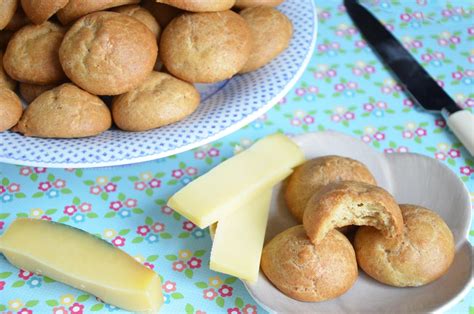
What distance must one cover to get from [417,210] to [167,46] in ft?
2.18

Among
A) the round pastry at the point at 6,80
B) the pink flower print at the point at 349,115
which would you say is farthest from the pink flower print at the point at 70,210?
the pink flower print at the point at 349,115

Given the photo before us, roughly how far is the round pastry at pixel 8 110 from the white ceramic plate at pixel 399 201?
23.4 inches

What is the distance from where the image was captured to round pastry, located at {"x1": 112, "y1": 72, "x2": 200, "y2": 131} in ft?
4.64

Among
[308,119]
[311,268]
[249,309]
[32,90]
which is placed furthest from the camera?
[308,119]

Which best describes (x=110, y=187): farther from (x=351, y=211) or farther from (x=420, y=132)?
(x=420, y=132)

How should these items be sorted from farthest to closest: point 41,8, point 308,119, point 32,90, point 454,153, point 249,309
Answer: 1. point 308,119
2. point 454,153
3. point 32,90
4. point 41,8
5. point 249,309

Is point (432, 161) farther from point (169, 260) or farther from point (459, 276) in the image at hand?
point (169, 260)

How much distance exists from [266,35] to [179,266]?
60cm

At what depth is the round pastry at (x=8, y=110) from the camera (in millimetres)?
1396

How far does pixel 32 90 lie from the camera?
152cm

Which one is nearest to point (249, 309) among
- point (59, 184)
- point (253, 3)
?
point (59, 184)

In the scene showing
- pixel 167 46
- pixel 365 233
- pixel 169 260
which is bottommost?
pixel 169 260

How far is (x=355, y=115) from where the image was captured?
5.68 ft

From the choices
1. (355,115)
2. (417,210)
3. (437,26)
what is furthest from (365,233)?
(437,26)
